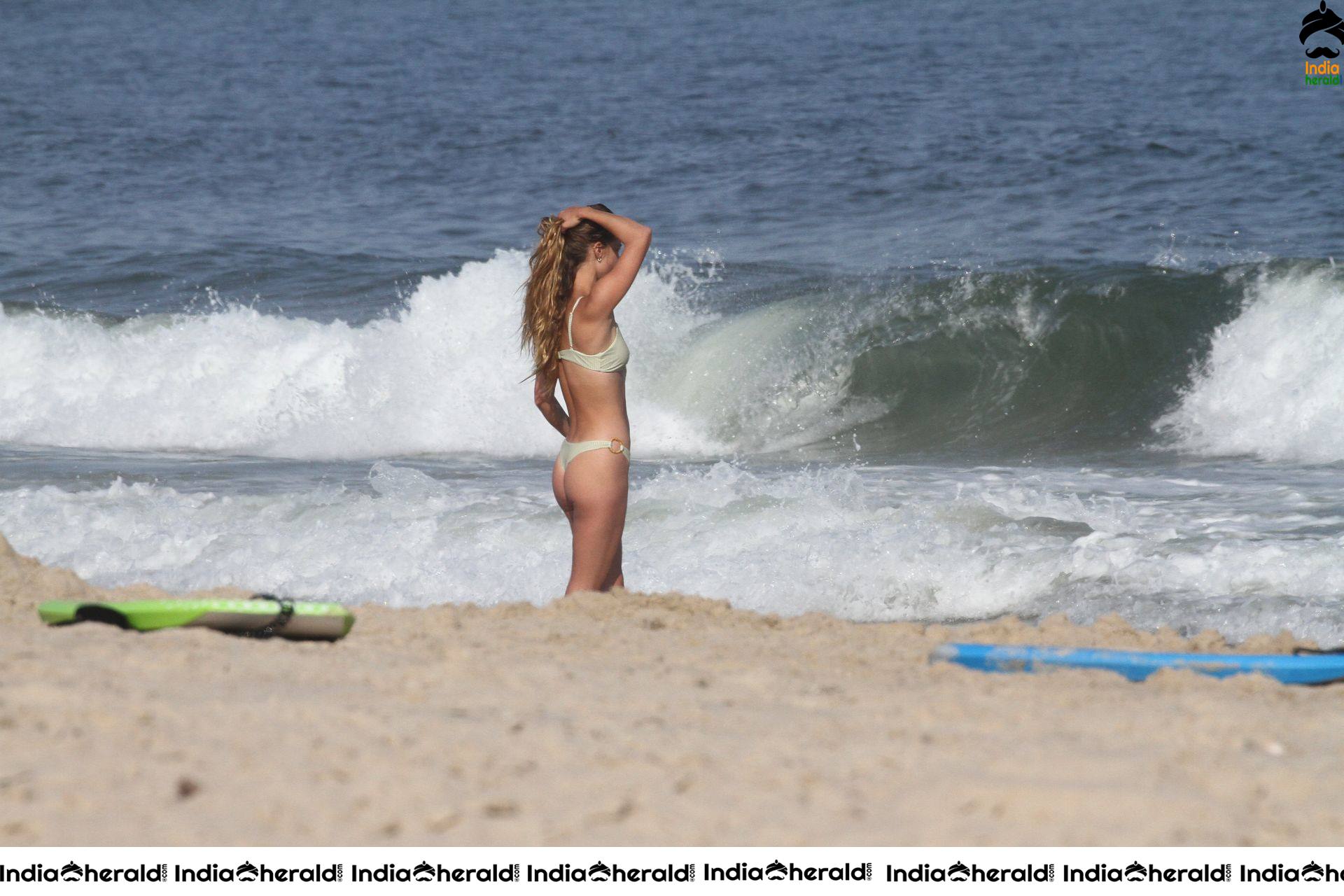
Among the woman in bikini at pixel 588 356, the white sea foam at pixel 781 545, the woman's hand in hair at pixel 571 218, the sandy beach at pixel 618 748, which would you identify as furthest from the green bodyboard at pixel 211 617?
the white sea foam at pixel 781 545

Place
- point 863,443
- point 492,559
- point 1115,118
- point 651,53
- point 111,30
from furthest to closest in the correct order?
point 111,30, point 651,53, point 1115,118, point 863,443, point 492,559

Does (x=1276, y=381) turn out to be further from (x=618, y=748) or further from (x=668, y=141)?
(x=668, y=141)

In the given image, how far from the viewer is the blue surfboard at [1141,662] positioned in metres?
3.49

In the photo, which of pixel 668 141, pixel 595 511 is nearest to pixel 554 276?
pixel 595 511

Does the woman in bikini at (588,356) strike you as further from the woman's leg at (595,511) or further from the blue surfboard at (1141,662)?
the blue surfboard at (1141,662)

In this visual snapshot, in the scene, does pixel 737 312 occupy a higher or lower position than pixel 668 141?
lower

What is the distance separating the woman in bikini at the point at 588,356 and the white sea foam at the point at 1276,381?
5909mm

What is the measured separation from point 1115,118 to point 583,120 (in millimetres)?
7679

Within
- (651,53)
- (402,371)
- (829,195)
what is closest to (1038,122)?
(829,195)

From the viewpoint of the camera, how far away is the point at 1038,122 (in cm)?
1727

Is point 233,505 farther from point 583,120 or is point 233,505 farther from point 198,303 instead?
point 583,120

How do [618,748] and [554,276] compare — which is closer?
[618,748]

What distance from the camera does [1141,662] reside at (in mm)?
3492

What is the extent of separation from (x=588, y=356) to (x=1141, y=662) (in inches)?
82.1
